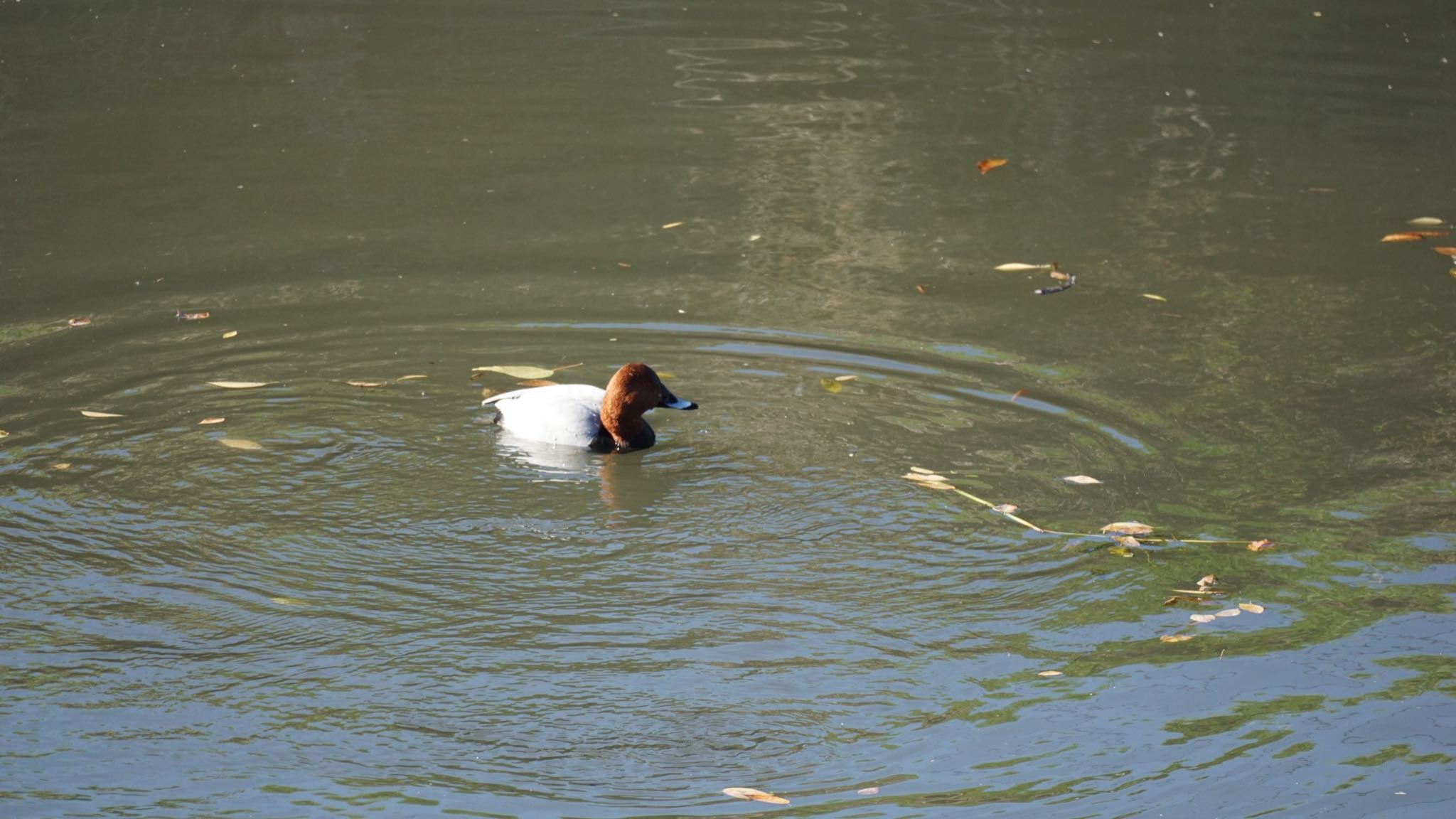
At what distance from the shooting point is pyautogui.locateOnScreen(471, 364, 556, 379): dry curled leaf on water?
28.2ft

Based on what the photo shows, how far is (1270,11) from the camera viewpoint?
17.2 meters

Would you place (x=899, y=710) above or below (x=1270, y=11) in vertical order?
below

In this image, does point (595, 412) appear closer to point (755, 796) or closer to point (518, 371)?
point (518, 371)

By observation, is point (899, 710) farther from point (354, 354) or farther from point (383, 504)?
point (354, 354)

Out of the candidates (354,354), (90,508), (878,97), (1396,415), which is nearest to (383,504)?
(90,508)

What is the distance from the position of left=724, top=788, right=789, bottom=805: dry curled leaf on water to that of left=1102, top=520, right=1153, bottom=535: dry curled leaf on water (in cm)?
242

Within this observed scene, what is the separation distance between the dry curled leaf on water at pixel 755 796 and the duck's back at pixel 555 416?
3.12 meters

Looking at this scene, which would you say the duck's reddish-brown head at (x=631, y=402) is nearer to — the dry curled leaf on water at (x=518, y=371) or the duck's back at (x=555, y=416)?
the duck's back at (x=555, y=416)

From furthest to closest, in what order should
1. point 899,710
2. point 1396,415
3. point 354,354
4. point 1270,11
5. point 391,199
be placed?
point 1270,11 < point 391,199 < point 354,354 < point 1396,415 < point 899,710

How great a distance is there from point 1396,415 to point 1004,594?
2956 mm

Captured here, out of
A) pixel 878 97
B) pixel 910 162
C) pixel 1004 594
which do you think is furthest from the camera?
pixel 878 97

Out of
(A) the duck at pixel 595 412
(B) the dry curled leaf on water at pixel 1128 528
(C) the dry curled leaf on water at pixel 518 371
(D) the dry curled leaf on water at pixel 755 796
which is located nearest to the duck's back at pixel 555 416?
(A) the duck at pixel 595 412

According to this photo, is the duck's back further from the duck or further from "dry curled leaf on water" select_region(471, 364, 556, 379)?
"dry curled leaf on water" select_region(471, 364, 556, 379)

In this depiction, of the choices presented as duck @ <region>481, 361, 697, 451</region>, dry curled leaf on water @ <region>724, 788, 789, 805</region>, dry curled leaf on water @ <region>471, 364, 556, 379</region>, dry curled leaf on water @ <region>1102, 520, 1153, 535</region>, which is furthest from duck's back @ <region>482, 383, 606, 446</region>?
Answer: dry curled leaf on water @ <region>724, 788, 789, 805</region>
